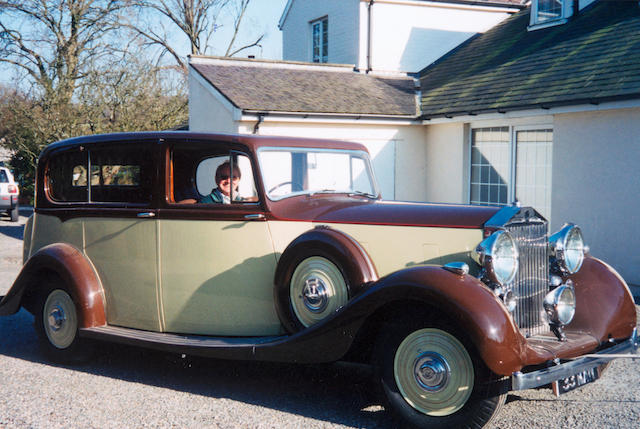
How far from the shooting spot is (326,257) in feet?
14.9

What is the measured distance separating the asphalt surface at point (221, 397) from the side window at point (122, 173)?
1.38 metres

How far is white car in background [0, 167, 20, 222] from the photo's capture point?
19953 mm

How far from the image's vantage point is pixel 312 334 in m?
4.35

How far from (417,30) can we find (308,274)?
13.9 meters

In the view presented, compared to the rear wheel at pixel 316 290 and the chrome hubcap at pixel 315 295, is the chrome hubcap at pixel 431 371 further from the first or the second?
the chrome hubcap at pixel 315 295

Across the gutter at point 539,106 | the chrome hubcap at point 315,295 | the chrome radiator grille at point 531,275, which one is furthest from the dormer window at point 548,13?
the chrome hubcap at point 315,295

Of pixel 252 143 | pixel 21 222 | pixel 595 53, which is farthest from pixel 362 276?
pixel 21 222

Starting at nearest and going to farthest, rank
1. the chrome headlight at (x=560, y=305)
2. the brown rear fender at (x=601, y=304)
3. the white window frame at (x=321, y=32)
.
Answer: the chrome headlight at (x=560, y=305) → the brown rear fender at (x=601, y=304) → the white window frame at (x=321, y=32)

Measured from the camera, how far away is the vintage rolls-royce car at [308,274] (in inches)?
155

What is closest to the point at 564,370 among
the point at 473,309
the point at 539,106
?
the point at 473,309

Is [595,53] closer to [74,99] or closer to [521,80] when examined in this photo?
[521,80]

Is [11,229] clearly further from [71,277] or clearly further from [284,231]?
[284,231]

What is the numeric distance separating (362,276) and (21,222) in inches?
739

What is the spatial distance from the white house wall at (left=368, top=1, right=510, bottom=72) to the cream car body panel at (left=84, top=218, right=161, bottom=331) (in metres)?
12.3
